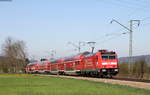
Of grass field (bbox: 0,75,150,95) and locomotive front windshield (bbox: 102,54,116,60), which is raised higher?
locomotive front windshield (bbox: 102,54,116,60)

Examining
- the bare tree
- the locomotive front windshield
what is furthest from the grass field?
the bare tree

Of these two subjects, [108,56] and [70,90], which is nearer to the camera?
[70,90]

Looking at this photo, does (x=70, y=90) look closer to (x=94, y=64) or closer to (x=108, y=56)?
(x=108, y=56)

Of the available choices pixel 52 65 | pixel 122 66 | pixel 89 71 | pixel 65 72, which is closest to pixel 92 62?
pixel 89 71

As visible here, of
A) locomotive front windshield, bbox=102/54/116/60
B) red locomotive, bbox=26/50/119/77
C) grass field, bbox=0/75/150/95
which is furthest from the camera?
locomotive front windshield, bbox=102/54/116/60

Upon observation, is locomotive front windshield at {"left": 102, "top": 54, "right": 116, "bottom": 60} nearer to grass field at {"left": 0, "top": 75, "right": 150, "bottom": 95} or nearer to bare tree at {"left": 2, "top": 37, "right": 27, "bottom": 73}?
grass field at {"left": 0, "top": 75, "right": 150, "bottom": 95}

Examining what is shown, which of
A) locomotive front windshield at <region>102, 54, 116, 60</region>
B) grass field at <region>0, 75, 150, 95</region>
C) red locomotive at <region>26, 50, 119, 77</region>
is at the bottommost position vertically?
grass field at <region>0, 75, 150, 95</region>

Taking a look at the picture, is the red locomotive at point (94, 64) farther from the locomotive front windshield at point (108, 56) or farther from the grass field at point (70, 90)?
the grass field at point (70, 90)

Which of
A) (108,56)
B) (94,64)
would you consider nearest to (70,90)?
(108,56)

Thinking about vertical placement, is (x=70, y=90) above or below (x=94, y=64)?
below

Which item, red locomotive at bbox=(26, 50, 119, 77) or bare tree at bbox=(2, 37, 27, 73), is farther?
bare tree at bbox=(2, 37, 27, 73)

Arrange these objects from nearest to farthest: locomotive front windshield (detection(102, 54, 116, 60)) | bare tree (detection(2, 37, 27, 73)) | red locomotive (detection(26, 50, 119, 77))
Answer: red locomotive (detection(26, 50, 119, 77)) < locomotive front windshield (detection(102, 54, 116, 60)) < bare tree (detection(2, 37, 27, 73))

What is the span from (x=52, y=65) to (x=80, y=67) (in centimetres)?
2829

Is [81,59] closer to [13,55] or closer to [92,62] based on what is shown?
[92,62]
